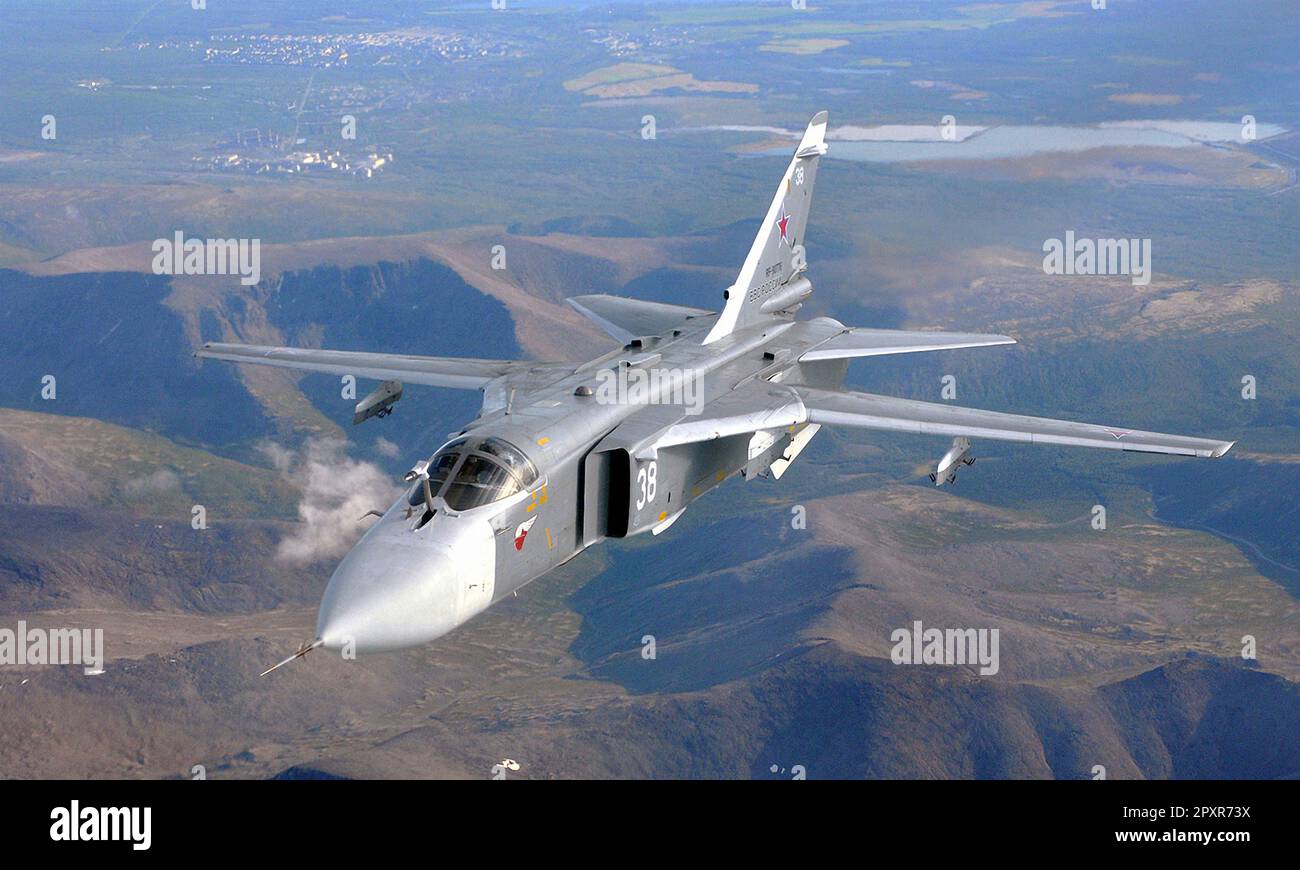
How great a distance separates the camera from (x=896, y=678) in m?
86.8

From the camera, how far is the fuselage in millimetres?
22500

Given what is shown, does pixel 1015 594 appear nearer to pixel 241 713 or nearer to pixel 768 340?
pixel 241 713

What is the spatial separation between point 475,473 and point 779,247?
18223 millimetres

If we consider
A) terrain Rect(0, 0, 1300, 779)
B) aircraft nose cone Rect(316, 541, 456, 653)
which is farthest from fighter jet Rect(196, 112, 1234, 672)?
terrain Rect(0, 0, 1300, 779)

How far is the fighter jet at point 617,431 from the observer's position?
909 inches

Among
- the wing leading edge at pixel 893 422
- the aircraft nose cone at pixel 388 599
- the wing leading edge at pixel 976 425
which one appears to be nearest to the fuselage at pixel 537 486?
the aircraft nose cone at pixel 388 599

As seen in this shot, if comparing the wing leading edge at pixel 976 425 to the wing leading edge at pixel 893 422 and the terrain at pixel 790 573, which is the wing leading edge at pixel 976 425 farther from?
the terrain at pixel 790 573

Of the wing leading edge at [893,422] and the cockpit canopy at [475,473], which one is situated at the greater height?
the wing leading edge at [893,422]

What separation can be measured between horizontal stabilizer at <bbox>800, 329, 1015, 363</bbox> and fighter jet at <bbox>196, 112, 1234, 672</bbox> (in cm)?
7

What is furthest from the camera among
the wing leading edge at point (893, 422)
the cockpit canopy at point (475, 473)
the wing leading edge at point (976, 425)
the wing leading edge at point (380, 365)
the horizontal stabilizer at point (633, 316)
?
the horizontal stabilizer at point (633, 316)

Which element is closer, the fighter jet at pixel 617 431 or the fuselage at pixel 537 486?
the fuselage at pixel 537 486

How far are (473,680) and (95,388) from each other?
12067 centimetres

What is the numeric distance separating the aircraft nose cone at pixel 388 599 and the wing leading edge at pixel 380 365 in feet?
35.9

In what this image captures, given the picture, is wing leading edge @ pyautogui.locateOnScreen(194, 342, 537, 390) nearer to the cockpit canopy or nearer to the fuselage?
the fuselage
